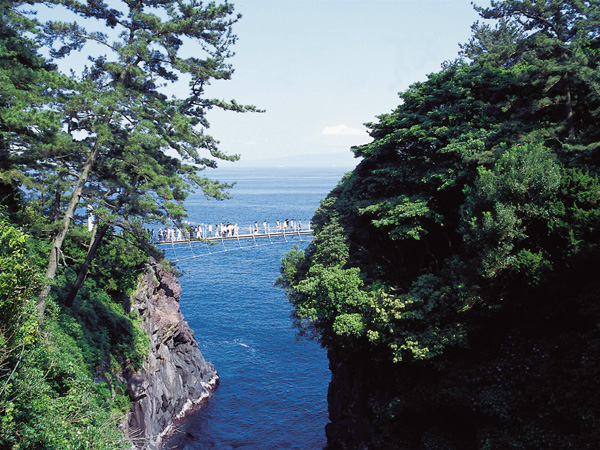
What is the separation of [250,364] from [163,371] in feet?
32.1

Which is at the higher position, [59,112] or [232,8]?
[232,8]

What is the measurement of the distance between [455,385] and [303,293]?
8.22 metres

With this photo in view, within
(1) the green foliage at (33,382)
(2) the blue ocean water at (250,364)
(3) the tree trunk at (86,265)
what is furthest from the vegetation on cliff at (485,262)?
(1) the green foliage at (33,382)

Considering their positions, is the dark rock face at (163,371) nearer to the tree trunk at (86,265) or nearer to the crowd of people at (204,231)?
the crowd of people at (204,231)

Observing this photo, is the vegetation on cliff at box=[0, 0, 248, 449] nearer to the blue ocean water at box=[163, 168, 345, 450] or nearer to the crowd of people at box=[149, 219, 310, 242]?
the crowd of people at box=[149, 219, 310, 242]

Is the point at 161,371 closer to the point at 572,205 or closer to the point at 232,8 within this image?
the point at 232,8

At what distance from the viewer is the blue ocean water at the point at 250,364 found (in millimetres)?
29422

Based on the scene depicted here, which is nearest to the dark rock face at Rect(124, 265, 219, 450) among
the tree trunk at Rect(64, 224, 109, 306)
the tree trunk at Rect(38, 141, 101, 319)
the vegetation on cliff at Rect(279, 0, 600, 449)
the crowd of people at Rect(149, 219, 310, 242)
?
the crowd of people at Rect(149, 219, 310, 242)

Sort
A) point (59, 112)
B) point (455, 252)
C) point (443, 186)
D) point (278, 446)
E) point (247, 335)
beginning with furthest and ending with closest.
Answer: point (247, 335) → point (278, 446) → point (455, 252) → point (443, 186) → point (59, 112)

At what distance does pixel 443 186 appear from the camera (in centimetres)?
2023

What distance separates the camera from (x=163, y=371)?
99.3 feet

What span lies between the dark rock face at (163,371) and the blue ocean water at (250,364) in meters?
1.22

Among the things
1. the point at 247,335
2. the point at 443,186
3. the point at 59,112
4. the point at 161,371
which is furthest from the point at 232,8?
the point at 247,335

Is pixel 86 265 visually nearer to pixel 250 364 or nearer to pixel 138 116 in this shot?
pixel 138 116
